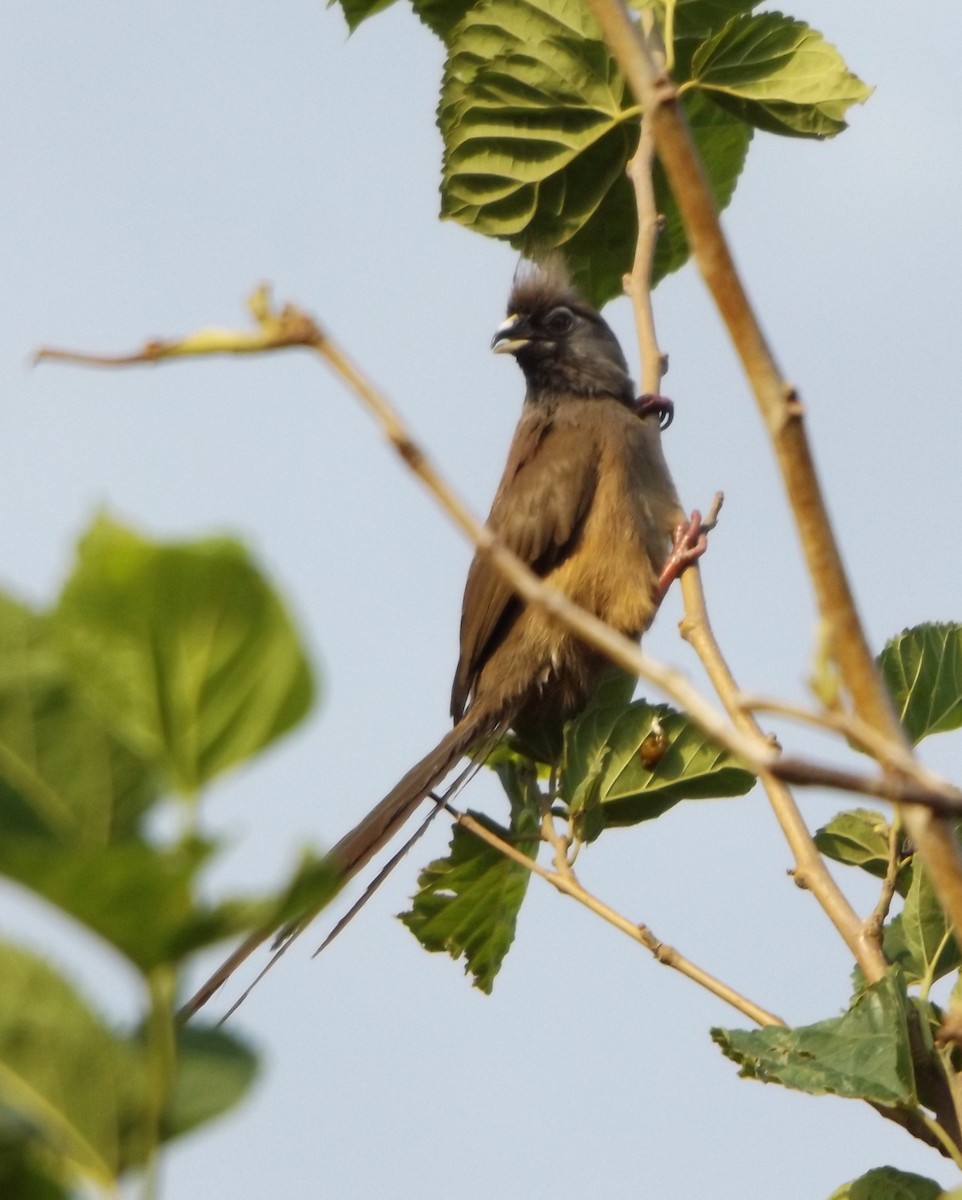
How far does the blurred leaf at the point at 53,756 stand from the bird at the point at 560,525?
4.58 meters

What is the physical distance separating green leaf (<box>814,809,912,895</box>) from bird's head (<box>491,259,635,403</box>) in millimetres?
3826

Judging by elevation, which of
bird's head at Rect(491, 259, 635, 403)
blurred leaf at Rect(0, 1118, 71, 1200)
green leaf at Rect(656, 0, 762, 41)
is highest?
green leaf at Rect(656, 0, 762, 41)

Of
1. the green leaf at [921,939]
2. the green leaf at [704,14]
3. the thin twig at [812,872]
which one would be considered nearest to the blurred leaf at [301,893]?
the thin twig at [812,872]

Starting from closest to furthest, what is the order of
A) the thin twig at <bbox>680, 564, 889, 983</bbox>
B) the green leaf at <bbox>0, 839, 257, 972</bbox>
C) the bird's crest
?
the green leaf at <bbox>0, 839, 257, 972</bbox>
the thin twig at <bbox>680, 564, 889, 983</bbox>
the bird's crest

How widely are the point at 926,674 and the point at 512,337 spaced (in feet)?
12.8

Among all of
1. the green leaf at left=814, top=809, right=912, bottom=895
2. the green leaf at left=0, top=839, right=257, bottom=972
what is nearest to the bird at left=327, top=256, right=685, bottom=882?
the green leaf at left=814, top=809, right=912, bottom=895

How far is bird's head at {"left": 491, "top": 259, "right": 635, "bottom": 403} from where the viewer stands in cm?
684

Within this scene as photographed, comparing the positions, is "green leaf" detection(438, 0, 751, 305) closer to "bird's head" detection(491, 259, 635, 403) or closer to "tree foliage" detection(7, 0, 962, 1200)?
"tree foliage" detection(7, 0, 962, 1200)

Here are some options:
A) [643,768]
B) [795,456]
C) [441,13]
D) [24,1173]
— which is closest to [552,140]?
[441,13]

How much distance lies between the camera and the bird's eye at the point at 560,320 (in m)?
6.90

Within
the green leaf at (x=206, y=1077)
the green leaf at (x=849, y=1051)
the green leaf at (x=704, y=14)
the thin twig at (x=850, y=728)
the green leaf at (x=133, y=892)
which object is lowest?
the green leaf at (x=206, y=1077)

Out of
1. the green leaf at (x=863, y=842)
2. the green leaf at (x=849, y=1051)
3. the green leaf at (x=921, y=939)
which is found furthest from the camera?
the green leaf at (x=863, y=842)

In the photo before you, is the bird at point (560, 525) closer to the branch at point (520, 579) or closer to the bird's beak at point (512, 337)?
the bird's beak at point (512, 337)

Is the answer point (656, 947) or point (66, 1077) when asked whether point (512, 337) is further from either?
point (66, 1077)
